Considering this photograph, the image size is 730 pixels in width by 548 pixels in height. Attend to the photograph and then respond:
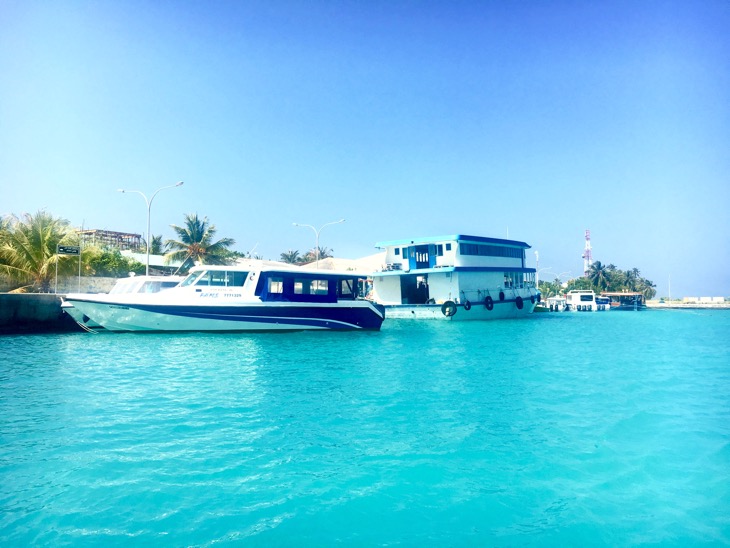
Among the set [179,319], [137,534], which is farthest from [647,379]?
[179,319]

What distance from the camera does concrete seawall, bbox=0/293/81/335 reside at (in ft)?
78.4

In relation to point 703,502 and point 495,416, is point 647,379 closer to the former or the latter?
point 495,416

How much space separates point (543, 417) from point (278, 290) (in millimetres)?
19099

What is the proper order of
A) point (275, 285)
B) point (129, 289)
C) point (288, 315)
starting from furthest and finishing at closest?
point (275, 285) < point (288, 315) < point (129, 289)

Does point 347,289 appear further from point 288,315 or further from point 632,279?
point 632,279

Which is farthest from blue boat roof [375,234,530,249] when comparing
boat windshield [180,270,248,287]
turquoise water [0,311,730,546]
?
turquoise water [0,311,730,546]

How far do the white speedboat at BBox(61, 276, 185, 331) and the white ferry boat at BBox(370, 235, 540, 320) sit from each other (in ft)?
63.1

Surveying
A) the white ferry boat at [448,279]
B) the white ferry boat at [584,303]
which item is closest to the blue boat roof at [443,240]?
the white ferry boat at [448,279]

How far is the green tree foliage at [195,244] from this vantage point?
47.7 metres

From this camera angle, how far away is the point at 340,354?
1803 centimetres

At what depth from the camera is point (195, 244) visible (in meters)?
47.7

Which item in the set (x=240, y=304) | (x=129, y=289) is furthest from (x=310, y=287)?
(x=129, y=289)

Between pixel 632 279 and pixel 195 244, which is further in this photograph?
pixel 632 279

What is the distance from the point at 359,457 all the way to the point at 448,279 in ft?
113
